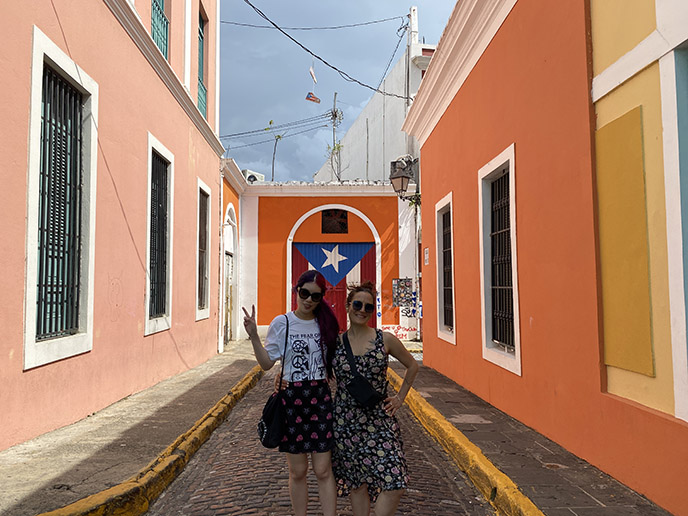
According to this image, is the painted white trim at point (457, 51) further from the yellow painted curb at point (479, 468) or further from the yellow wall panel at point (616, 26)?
the yellow painted curb at point (479, 468)

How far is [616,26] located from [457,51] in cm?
403

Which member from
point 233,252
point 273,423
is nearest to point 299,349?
point 273,423

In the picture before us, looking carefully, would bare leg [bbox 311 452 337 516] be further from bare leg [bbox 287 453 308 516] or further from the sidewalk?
the sidewalk

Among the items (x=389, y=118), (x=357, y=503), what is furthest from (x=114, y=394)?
(x=389, y=118)

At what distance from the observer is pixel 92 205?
19.6 feet

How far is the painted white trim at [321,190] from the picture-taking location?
16.6m

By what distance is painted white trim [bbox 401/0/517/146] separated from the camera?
21.1 ft

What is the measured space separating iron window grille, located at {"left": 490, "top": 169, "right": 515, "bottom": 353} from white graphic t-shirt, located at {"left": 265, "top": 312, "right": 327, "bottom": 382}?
3591 mm

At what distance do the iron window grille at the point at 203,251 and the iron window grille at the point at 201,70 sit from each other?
180 cm

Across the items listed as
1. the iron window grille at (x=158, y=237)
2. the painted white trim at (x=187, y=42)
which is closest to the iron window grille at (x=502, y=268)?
the iron window grille at (x=158, y=237)

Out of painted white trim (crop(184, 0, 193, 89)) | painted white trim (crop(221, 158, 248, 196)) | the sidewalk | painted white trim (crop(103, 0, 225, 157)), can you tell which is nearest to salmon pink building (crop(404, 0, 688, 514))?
the sidewalk

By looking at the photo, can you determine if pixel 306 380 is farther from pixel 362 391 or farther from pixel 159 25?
pixel 159 25

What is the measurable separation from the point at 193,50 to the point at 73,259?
623cm

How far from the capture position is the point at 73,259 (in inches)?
229
